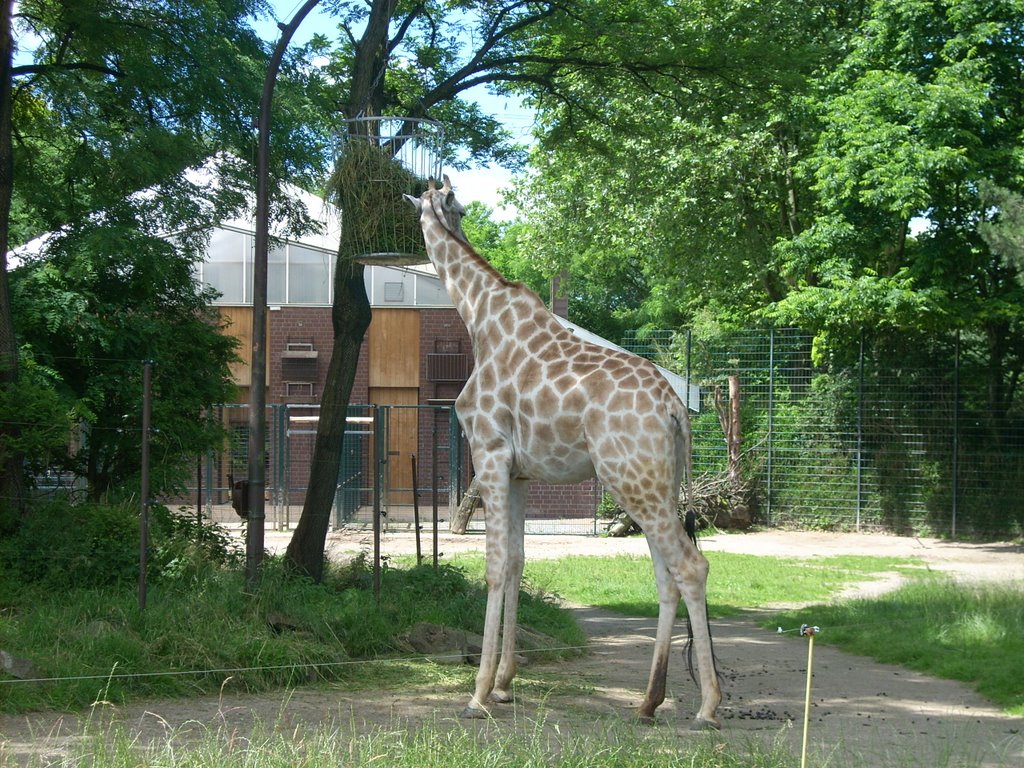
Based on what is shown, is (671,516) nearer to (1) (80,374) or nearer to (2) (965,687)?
(2) (965,687)

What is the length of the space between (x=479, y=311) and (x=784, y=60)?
6.79m

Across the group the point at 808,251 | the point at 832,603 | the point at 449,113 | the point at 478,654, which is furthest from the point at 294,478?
the point at 478,654

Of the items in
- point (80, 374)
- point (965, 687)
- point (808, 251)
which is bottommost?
point (965, 687)

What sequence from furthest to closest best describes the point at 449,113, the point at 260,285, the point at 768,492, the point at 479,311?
the point at 768,492 → the point at 449,113 → the point at 260,285 → the point at 479,311

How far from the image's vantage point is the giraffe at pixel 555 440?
7.64 meters

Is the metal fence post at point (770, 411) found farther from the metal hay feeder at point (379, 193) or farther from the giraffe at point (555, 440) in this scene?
the giraffe at point (555, 440)

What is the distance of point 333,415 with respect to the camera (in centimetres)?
1225

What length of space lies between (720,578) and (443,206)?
29.5 feet

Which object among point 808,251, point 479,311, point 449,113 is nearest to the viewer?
point 479,311

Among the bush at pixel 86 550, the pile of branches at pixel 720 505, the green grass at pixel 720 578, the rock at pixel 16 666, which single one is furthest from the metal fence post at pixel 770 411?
the rock at pixel 16 666

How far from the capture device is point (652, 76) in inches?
559

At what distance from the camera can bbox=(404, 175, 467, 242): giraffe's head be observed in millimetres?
9156

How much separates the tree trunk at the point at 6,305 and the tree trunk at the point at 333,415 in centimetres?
279

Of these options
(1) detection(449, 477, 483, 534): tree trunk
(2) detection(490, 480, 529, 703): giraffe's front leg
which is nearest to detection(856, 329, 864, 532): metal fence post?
(1) detection(449, 477, 483, 534): tree trunk
